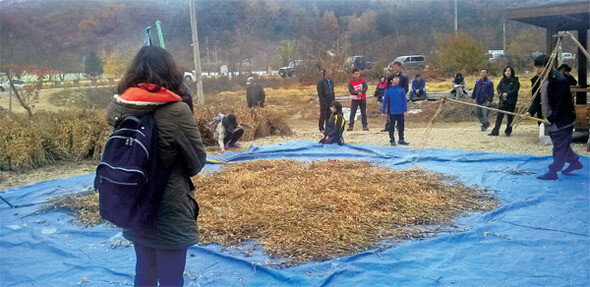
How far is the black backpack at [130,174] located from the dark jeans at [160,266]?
19 cm

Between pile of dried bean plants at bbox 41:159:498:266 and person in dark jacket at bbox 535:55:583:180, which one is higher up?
person in dark jacket at bbox 535:55:583:180

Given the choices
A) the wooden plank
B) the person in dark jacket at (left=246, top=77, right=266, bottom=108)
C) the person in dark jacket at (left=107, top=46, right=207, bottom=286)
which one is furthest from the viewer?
the person in dark jacket at (left=246, top=77, right=266, bottom=108)

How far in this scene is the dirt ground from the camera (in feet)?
23.4

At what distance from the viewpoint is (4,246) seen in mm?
4020

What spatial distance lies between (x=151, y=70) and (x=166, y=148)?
1.23ft

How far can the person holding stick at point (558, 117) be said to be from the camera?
17.9 feet

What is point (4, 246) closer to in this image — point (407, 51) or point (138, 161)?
point (138, 161)

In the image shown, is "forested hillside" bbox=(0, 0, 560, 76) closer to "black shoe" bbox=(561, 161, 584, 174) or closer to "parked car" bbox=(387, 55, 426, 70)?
"parked car" bbox=(387, 55, 426, 70)

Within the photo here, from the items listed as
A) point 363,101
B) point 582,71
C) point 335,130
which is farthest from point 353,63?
point 335,130

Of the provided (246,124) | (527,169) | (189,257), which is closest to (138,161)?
(189,257)

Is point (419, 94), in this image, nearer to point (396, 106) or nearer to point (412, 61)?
point (396, 106)

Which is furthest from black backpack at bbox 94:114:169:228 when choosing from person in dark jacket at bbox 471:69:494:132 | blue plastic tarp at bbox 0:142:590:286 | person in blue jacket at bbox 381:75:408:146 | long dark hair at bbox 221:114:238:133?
person in dark jacket at bbox 471:69:494:132

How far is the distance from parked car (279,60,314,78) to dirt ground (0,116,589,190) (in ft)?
50.9

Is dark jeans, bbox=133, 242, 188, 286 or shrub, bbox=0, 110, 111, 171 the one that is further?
shrub, bbox=0, 110, 111, 171
